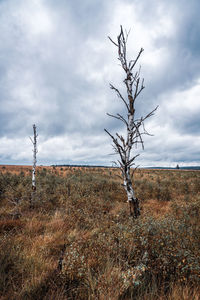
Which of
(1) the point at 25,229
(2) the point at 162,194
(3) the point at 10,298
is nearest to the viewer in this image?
(3) the point at 10,298

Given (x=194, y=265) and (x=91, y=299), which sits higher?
(x=194, y=265)

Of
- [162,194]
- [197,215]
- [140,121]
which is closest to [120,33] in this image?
[140,121]

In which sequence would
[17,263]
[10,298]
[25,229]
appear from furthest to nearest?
[25,229] < [17,263] < [10,298]

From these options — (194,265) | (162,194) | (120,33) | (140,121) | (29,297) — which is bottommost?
(162,194)

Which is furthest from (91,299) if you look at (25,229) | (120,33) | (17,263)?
(120,33)

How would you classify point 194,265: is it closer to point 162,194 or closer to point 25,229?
point 25,229

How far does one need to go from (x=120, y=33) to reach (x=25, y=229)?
9093 millimetres

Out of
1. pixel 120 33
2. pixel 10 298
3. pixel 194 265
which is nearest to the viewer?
pixel 10 298

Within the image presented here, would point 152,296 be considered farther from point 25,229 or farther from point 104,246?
point 25,229

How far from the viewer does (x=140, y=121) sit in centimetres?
557

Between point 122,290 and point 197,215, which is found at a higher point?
point 122,290

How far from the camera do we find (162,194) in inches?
481

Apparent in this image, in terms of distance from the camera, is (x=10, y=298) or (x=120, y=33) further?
(x=120, y=33)

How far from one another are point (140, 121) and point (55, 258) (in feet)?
17.5
